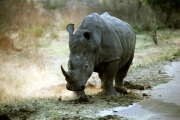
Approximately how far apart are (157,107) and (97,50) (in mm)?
1597

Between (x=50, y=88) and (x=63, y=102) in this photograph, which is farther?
(x=50, y=88)

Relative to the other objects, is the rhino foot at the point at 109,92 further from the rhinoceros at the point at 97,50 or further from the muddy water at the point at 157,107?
the muddy water at the point at 157,107

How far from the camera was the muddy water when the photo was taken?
710 cm

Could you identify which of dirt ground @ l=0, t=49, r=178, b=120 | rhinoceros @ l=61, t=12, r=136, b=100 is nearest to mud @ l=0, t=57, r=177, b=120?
dirt ground @ l=0, t=49, r=178, b=120

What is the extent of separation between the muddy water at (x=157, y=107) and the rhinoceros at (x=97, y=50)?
0.84 metres

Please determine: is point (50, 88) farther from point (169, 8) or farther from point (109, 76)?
point (169, 8)

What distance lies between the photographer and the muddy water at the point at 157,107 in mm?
7098

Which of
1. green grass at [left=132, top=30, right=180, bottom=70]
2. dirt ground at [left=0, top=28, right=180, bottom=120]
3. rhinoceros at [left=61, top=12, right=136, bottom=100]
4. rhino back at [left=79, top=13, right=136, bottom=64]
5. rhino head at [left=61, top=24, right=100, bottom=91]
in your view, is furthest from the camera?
green grass at [left=132, top=30, right=180, bottom=70]

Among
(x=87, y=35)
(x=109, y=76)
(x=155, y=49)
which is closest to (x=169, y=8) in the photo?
(x=155, y=49)

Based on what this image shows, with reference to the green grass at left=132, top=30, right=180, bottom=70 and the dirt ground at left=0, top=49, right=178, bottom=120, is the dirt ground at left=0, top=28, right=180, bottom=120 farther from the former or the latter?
the green grass at left=132, top=30, right=180, bottom=70

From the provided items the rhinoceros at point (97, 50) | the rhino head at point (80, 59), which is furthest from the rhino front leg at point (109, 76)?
the rhino head at point (80, 59)

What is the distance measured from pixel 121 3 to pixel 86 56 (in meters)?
18.5

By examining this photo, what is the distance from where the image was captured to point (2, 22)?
38.2ft

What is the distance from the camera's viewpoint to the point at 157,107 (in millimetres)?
7785
